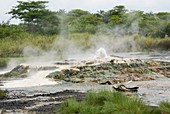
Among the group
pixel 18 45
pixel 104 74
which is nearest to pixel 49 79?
pixel 104 74

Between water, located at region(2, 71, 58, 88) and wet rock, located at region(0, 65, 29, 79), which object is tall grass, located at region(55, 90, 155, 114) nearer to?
water, located at region(2, 71, 58, 88)

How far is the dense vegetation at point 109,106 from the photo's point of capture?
14.6 metres

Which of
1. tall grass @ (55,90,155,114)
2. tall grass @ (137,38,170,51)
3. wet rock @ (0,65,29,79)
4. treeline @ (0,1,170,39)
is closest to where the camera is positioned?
tall grass @ (55,90,155,114)

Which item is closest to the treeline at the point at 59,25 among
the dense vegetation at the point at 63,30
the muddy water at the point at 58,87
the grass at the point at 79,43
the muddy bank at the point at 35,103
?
the dense vegetation at the point at 63,30

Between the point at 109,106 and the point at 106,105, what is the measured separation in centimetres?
19

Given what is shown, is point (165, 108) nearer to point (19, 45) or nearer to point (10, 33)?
point (19, 45)

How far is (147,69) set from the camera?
107 ft

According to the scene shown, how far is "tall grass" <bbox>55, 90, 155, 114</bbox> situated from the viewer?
1475 cm

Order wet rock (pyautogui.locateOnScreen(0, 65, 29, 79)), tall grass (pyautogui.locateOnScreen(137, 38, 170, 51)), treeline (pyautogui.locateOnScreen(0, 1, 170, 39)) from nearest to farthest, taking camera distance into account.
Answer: wet rock (pyautogui.locateOnScreen(0, 65, 29, 79))
tall grass (pyautogui.locateOnScreen(137, 38, 170, 51))
treeline (pyautogui.locateOnScreen(0, 1, 170, 39))

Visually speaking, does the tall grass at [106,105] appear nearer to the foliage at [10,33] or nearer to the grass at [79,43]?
the grass at [79,43]

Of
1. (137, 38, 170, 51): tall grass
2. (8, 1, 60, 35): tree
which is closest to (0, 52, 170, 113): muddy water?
(137, 38, 170, 51): tall grass

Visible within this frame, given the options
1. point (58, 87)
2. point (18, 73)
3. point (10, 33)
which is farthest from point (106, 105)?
point (10, 33)

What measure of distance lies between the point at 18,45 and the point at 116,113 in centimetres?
4088

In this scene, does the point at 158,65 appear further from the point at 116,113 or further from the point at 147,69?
the point at 116,113
